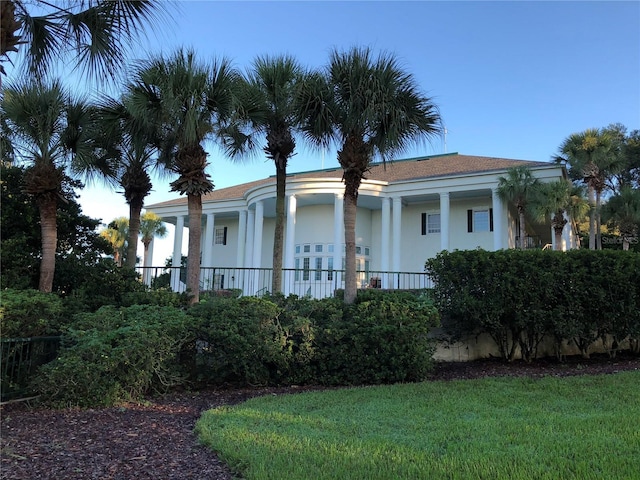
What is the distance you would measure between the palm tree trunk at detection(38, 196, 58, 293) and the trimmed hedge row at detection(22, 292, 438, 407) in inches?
89.9

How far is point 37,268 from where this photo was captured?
1036cm

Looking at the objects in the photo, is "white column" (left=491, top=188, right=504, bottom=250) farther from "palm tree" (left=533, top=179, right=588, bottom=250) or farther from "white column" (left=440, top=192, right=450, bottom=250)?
"white column" (left=440, top=192, right=450, bottom=250)

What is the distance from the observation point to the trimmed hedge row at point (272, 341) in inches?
297

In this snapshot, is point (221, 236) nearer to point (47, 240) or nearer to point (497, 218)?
point (497, 218)

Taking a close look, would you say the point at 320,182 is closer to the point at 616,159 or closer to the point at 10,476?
the point at 616,159

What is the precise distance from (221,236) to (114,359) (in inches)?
911

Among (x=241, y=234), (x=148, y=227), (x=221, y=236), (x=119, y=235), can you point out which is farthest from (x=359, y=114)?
(x=119, y=235)

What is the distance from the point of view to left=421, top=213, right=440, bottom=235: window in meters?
23.2

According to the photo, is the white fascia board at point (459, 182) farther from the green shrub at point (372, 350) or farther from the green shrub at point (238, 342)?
the green shrub at point (238, 342)

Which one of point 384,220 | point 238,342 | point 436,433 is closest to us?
point 436,433

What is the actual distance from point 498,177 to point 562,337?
11.3 meters

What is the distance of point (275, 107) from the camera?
11.2 meters

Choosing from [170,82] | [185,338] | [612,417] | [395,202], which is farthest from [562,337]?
[395,202]

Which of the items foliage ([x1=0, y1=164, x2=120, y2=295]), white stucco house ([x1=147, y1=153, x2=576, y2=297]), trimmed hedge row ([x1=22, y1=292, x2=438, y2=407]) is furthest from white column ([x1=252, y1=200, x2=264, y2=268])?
trimmed hedge row ([x1=22, y1=292, x2=438, y2=407])
